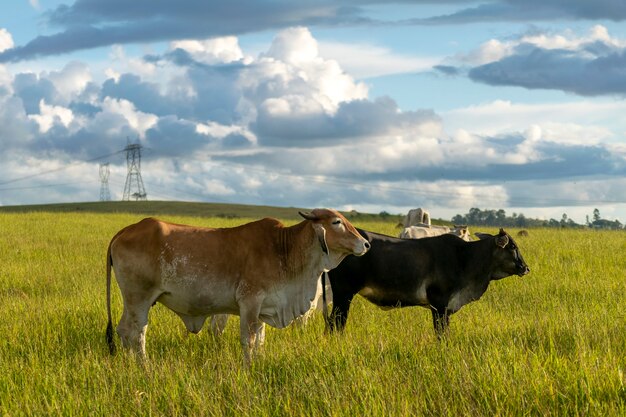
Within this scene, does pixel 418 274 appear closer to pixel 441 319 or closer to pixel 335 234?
pixel 441 319

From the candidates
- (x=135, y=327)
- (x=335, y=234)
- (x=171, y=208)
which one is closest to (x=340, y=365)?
(x=335, y=234)

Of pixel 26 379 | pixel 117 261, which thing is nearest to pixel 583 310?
pixel 117 261

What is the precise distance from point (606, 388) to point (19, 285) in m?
14.5

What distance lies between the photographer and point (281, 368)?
28.1 ft

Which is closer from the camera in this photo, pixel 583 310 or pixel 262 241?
pixel 262 241

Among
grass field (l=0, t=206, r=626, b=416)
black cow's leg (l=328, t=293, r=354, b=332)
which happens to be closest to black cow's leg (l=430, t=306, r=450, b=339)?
grass field (l=0, t=206, r=626, b=416)

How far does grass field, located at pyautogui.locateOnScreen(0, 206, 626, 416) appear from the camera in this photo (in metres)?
6.90

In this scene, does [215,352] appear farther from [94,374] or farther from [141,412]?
[141,412]

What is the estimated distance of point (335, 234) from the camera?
9.17m

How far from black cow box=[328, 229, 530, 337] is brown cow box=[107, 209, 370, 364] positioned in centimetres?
197

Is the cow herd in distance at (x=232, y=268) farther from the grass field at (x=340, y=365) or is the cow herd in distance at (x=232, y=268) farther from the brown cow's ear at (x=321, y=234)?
the grass field at (x=340, y=365)

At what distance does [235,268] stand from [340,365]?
1835 mm

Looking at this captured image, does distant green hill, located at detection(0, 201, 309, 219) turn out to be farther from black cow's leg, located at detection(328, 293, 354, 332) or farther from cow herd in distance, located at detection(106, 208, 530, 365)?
cow herd in distance, located at detection(106, 208, 530, 365)

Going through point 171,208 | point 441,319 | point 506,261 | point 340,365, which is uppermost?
point 171,208
